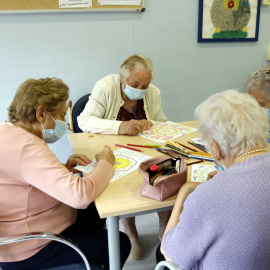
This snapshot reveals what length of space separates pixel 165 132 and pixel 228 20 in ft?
5.69

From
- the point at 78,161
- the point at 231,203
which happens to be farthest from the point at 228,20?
the point at 231,203

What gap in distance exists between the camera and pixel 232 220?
0.79 m

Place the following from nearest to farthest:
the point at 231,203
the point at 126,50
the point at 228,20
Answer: the point at 231,203, the point at 126,50, the point at 228,20

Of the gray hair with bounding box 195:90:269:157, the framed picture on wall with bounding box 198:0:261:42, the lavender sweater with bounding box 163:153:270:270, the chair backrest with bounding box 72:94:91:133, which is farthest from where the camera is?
the framed picture on wall with bounding box 198:0:261:42

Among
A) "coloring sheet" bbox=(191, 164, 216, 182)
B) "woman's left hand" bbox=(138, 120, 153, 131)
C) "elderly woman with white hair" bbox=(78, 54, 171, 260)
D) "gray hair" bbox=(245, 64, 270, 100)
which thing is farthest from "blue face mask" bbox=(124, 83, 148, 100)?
"coloring sheet" bbox=(191, 164, 216, 182)

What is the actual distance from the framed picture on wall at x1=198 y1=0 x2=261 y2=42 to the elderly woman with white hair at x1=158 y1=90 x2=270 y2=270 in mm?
2223

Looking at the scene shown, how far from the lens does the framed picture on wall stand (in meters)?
2.92

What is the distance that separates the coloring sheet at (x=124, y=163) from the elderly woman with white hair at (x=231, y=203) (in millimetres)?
439

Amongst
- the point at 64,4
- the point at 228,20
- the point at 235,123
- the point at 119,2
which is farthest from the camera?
the point at 228,20

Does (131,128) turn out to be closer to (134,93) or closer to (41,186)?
(134,93)

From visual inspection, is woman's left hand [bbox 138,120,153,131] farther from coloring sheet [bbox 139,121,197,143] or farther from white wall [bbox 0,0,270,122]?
white wall [bbox 0,0,270,122]

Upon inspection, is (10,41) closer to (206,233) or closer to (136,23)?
(136,23)

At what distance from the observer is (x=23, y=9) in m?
2.46

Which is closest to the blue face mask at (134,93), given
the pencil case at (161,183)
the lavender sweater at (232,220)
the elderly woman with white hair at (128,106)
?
the elderly woman with white hair at (128,106)
